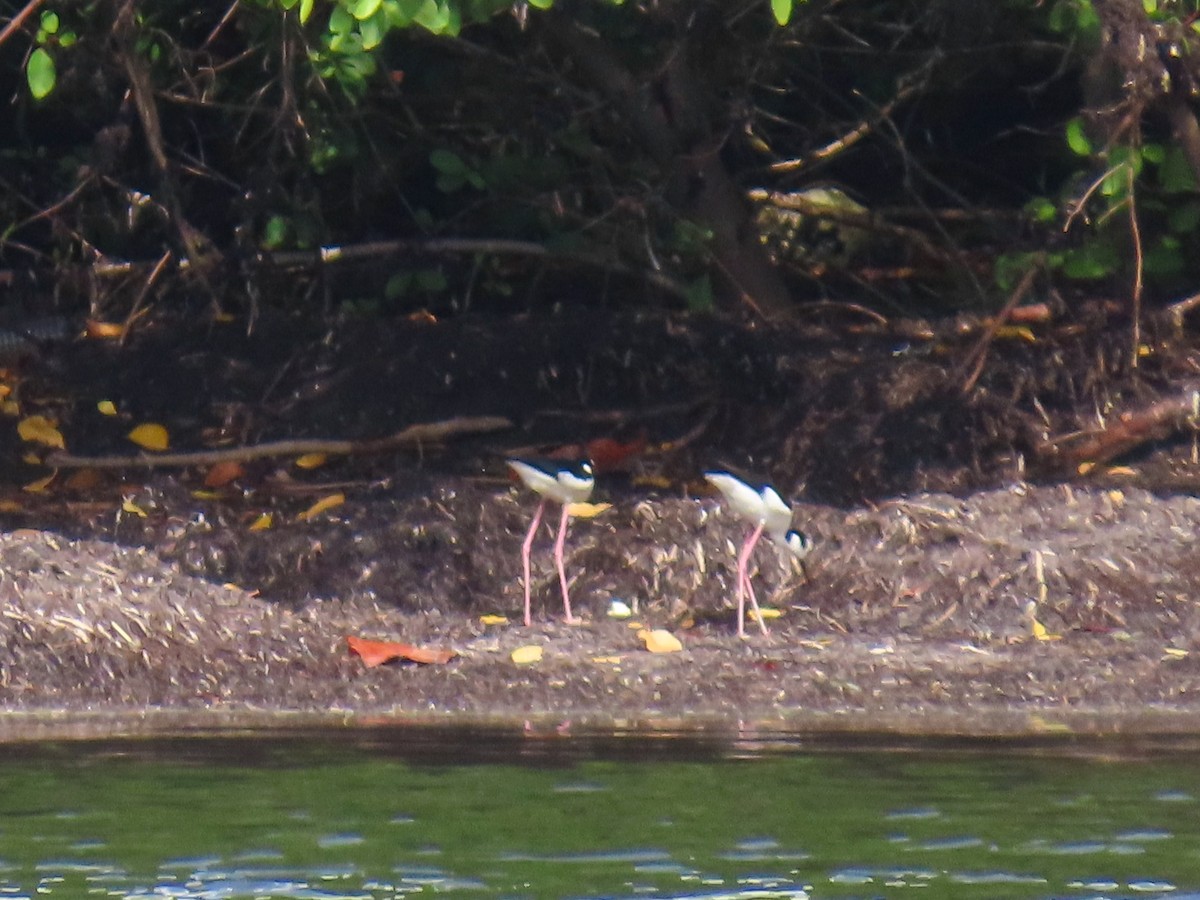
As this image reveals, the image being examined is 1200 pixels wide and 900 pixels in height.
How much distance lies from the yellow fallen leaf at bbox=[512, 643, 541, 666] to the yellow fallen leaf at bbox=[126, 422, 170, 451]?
3.88m

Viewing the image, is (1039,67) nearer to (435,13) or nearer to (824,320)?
(824,320)

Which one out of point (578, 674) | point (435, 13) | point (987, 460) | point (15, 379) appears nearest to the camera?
point (435, 13)

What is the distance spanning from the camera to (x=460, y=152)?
15.0 m

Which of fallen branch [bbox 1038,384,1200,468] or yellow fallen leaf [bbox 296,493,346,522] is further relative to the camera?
fallen branch [bbox 1038,384,1200,468]

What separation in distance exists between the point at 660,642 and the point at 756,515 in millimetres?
898

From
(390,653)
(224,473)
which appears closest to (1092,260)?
(390,653)

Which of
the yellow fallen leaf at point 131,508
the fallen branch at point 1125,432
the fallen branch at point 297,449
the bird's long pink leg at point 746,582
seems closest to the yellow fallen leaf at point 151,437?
the fallen branch at point 297,449

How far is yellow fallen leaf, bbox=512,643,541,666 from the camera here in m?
10.8

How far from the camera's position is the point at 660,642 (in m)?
11.1

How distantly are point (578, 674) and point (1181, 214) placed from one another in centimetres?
498

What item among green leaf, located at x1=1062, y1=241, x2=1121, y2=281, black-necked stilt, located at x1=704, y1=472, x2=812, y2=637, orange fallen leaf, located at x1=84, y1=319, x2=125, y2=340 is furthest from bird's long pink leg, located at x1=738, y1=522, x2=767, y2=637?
orange fallen leaf, located at x1=84, y1=319, x2=125, y2=340

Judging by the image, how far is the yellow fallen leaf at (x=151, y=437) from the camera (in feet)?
46.0

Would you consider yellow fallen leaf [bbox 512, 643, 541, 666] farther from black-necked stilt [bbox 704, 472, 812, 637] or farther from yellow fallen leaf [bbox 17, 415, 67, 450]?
yellow fallen leaf [bbox 17, 415, 67, 450]

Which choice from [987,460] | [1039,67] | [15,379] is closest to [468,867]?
[987,460]
